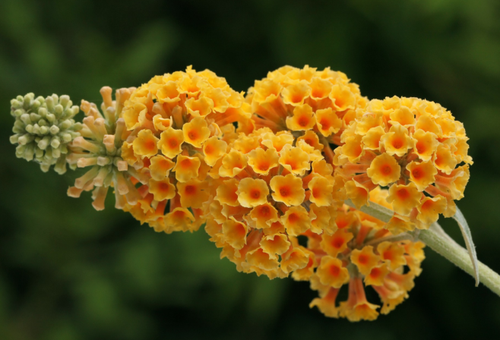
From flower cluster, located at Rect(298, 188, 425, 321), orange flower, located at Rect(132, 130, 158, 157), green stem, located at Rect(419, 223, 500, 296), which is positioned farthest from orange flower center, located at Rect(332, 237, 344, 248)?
orange flower, located at Rect(132, 130, 158, 157)

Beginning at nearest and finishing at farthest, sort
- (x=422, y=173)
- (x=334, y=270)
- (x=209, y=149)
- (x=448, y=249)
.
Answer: (x=422, y=173), (x=209, y=149), (x=448, y=249), (x=334, y=270)

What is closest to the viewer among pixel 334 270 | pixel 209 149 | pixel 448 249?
pixel 209 149

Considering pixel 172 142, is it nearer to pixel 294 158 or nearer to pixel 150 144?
pixel 150 144

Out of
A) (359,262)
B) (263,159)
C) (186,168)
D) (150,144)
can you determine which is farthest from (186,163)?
(359,262)

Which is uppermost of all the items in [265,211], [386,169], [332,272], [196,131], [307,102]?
[307,102]

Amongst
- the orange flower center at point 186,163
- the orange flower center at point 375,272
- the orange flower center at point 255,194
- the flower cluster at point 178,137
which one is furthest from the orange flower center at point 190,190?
the orange flower center at point 375,272

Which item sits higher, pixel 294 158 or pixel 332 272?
pixel 294 158

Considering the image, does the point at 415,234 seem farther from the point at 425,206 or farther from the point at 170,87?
the point at 170,87

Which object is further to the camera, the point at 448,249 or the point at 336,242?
the point at 336,242
